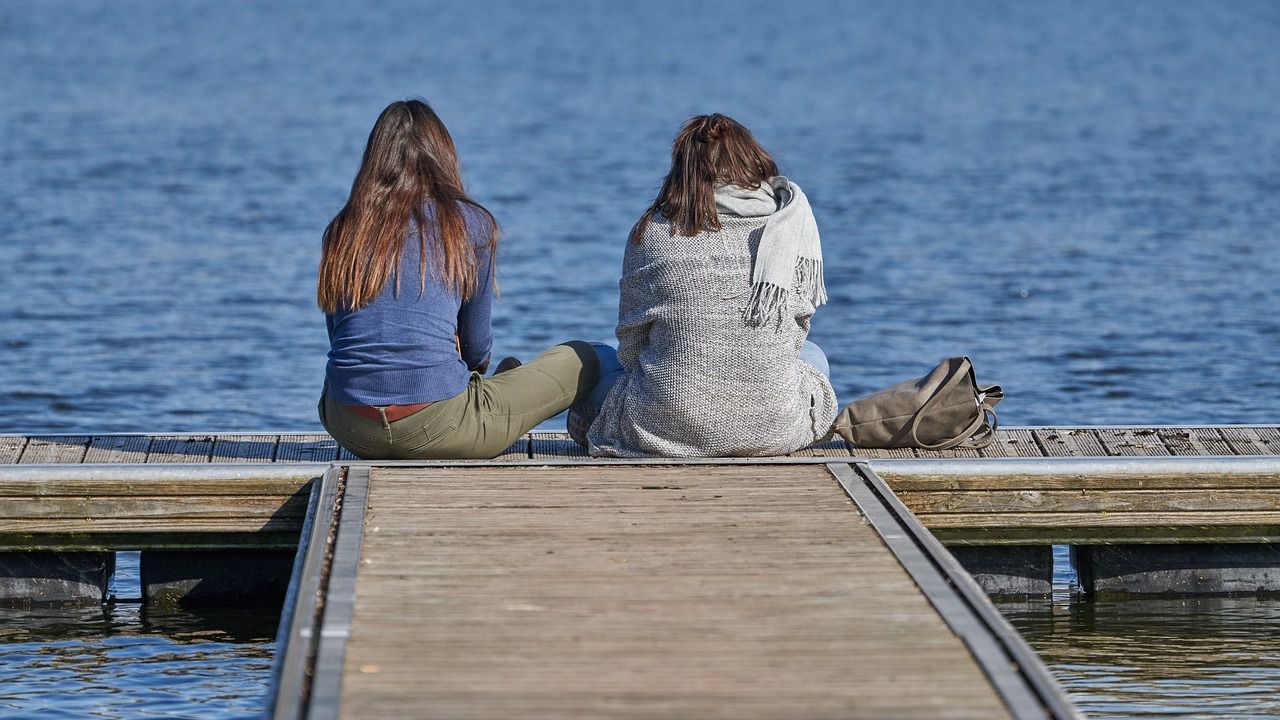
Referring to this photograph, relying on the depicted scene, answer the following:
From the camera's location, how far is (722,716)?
3727 mm

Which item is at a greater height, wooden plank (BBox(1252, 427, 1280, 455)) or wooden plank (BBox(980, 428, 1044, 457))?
wooden plank (BBox(980, 428, 1044, 457))

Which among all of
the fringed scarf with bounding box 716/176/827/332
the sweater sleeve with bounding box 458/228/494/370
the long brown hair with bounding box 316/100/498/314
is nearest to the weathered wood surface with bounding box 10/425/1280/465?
the sweater sleeve with bounding box 458/228/494/370

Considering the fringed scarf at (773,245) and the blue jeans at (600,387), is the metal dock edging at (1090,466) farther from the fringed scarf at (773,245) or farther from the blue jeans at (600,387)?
the fringed scarf at (773,245)

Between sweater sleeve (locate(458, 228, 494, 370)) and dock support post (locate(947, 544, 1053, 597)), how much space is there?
6.48 ft

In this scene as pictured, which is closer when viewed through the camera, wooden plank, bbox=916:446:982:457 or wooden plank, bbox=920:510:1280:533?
wooden plank, bbox=920:510:1280:533

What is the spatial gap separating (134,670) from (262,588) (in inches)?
27.5

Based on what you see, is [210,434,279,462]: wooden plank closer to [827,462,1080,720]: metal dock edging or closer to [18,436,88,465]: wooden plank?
[18,436,88,465]: wooden plank

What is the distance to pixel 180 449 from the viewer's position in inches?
262

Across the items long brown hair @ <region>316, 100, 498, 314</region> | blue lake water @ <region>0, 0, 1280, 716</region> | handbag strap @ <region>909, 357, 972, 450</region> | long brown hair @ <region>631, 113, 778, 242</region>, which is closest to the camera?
long brown hair @ <region>316, 100, 498, 314</region>

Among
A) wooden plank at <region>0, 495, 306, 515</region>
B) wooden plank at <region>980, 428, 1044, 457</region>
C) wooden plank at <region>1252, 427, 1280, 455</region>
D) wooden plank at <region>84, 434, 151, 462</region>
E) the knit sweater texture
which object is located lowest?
wooden plank at <region>0, 495, 306, 515</region>

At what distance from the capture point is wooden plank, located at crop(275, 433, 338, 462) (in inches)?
256

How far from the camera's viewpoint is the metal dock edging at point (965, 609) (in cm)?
382

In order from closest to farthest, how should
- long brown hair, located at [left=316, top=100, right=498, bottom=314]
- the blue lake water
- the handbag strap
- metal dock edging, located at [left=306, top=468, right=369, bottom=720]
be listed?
1. metal dock edging, located at [left=306, top=468, right=369, bottom=720]
2. long brown hair, located at [left=316, top=100, right=498, bottom=314]
3. the handbag strap
4. the blue lake water

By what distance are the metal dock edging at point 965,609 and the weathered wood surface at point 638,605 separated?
0.04 m
